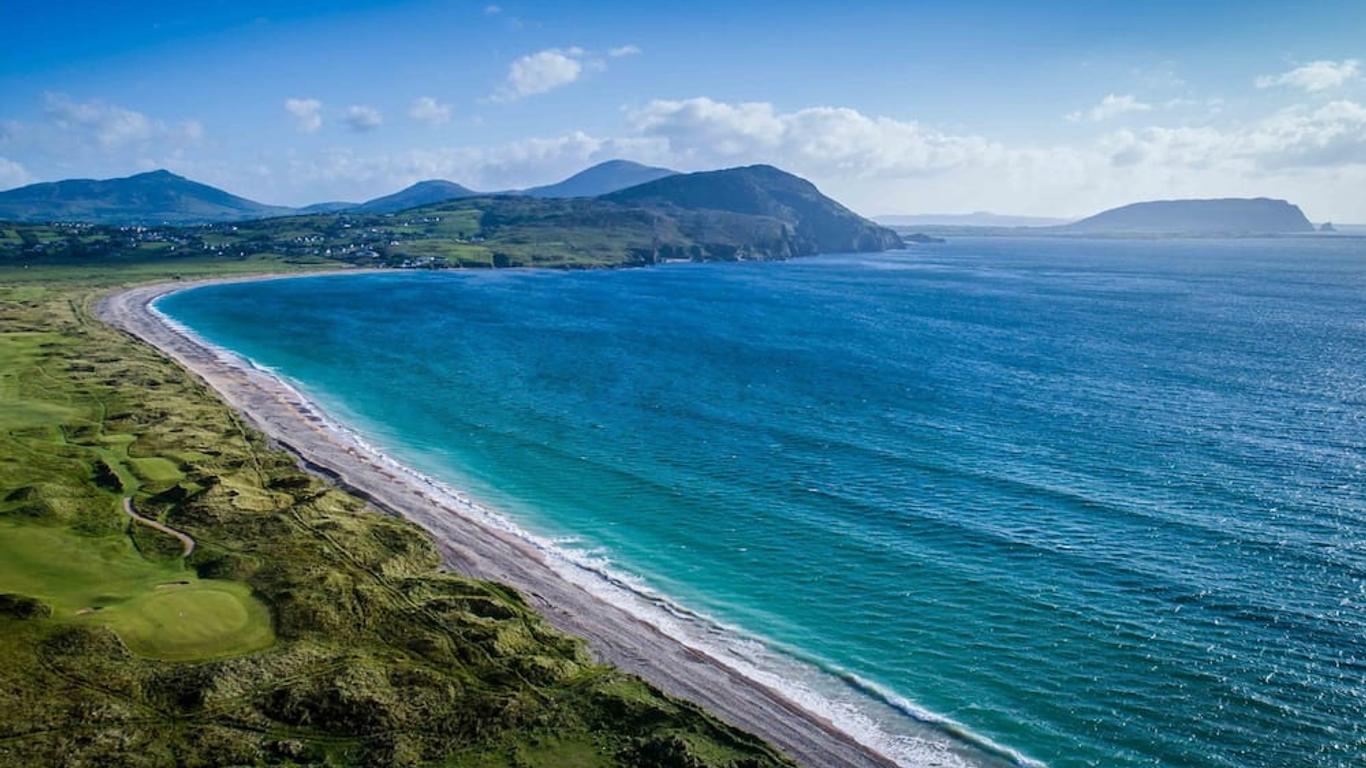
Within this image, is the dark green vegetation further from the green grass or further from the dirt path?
the dirt path

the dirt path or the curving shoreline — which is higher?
the dirt path

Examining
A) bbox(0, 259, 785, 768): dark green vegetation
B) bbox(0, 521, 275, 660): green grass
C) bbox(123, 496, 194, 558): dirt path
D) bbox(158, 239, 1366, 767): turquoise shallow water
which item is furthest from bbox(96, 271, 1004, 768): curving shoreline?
bbox(123, 496, 194, 558): dirt path

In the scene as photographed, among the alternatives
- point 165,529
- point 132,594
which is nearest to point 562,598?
point 132,594

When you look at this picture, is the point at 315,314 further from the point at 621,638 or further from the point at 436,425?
the point at 621,638

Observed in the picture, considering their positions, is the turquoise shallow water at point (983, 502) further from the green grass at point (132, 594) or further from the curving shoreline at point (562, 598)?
the green grass at point (132, 594)

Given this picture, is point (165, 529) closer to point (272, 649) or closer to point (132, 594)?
point (132, 594)

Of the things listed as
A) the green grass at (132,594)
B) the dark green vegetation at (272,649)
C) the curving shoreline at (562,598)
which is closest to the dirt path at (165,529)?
the dark green vegetation at (272,649)
